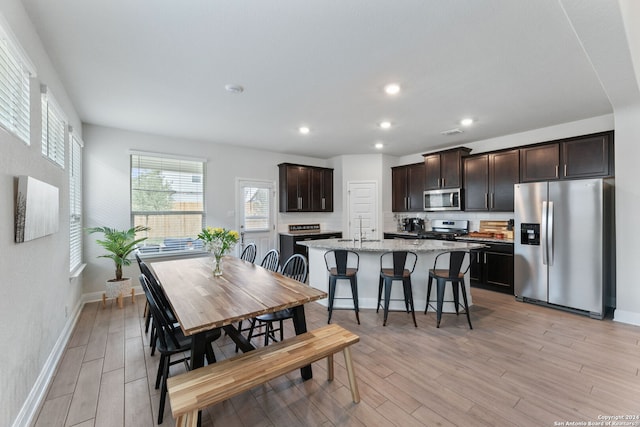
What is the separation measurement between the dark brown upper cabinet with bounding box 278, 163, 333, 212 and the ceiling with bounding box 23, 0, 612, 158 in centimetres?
193

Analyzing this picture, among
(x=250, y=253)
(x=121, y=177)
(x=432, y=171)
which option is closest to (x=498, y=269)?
(x=432, y=171)

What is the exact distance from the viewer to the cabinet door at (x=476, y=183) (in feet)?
16.3

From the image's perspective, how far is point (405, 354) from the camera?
8.54 feet

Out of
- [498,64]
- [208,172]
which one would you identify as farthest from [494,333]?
[208,172]

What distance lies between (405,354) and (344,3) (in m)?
2.90

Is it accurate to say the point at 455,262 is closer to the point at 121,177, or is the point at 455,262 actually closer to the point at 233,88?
the point at 233,88

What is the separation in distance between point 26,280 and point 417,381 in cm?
295

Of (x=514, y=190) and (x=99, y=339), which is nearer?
(x=99, y=339)

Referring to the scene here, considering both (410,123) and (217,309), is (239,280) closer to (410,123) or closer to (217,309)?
(217,309)

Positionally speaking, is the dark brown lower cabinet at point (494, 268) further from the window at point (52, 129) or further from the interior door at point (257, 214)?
the window at point (52, 129)

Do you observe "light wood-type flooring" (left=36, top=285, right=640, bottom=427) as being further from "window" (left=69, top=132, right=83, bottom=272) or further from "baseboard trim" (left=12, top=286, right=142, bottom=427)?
"window" (left=69, top=132, right=83, bottom=272)

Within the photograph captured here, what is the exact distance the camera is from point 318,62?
8.11ft

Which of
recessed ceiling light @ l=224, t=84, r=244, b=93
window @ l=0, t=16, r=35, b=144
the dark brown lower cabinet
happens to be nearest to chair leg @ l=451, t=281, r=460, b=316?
the dark brown lower cabinet

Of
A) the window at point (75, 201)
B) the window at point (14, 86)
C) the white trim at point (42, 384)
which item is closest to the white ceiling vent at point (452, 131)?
the window at point (14, 86)
